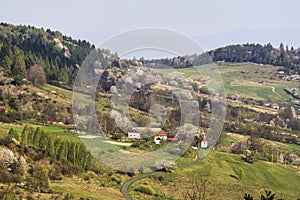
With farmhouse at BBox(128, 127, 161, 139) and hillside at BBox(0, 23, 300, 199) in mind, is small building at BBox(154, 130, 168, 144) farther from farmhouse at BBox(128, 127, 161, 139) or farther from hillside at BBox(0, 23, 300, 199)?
farmhouse at BBox(128, 127, 161, 139)

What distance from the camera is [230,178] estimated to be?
6097cm

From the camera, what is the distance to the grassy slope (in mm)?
52938

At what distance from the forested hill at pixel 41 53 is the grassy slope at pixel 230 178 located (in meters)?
43.9

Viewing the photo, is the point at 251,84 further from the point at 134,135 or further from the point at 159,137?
the point at 159,137

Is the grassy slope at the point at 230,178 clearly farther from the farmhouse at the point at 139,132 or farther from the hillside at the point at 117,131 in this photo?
the farmhouse at the point at 139,132

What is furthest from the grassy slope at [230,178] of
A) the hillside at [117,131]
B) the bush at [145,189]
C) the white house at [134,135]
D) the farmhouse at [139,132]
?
the white house at [134,135]

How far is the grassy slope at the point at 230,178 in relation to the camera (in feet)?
174

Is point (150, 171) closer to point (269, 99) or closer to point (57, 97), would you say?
point (57, 97)

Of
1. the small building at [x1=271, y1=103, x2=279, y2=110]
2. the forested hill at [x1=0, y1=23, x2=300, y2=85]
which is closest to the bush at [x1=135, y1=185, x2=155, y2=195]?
the forested hill at [x1=0, y1=23, x2=300, y2=85]

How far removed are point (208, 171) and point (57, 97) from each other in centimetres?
4159

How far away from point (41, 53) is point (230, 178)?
79014mm

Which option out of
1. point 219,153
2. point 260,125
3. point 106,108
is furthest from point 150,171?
point 260,125

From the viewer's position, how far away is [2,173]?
40.8 m

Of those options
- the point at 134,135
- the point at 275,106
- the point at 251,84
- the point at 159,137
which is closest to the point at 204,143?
the point at 159,137
